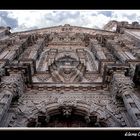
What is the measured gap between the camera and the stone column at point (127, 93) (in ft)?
29.1

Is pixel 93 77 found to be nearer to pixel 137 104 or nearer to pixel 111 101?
pixel 111 101

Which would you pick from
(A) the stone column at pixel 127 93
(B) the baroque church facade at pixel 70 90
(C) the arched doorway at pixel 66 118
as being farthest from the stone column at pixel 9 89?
(A) the stone column at pixel 127 93

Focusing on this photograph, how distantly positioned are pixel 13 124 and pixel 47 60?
9.14m

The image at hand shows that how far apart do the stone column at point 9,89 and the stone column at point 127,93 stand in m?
4.90

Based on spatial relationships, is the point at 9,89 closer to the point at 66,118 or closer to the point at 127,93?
the point at 66,118

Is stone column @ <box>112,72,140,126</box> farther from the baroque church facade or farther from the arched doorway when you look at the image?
the arched doorway

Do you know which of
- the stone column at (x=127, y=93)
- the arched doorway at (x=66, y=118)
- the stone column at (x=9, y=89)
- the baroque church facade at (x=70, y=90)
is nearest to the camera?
the stone column at (x=127, y=93)

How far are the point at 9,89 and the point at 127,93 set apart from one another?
547 cm

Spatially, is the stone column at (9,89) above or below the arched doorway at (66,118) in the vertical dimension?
above

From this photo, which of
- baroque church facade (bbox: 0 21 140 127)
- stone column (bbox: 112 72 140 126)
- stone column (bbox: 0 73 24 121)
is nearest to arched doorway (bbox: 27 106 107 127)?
baroque church facade (bbox: 0 21 140 127)

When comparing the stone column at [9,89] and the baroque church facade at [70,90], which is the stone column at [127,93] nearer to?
the baroque church facade at [70,90]

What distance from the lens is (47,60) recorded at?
59.7ft

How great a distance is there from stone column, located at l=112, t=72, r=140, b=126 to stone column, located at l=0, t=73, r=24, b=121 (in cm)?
490

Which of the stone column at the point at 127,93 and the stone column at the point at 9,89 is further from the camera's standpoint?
the stone column at the point at 9,89
